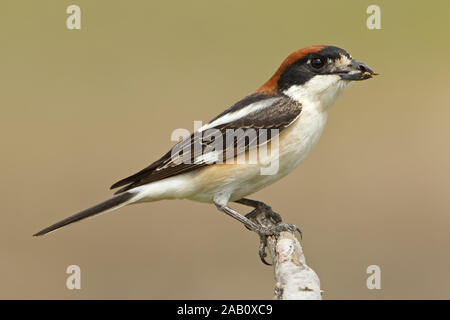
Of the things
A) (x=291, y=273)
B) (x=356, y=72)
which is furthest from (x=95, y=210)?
(x=356, y=72)

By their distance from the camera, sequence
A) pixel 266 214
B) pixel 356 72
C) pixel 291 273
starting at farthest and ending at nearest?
pixel 266 214 → pixel 356 72 → pixel 291 273

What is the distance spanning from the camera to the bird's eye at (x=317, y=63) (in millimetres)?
4531

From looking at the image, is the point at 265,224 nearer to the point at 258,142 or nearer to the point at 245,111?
the point at 258,142

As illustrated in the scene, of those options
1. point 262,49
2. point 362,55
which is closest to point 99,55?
point 262,49

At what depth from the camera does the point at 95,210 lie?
436cm

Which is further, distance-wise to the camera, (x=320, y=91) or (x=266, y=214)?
(x=266, y=214)

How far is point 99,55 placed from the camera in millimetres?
11547

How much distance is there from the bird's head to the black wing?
0.13 m

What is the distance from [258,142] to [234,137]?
17cm

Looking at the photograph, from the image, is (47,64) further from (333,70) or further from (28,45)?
(333,70)

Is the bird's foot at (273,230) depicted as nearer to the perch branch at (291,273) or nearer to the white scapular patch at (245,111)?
the perch branch at (291,273)

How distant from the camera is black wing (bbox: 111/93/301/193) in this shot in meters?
4.48

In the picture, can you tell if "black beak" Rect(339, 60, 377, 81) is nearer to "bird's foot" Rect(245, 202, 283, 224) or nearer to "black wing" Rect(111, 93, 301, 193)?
"black wing" Rect(111, 93, 301, 193)

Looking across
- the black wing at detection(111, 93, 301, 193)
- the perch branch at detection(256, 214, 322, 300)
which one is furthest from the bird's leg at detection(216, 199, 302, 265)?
the black wing at detection(111, 93, 301, 193)
